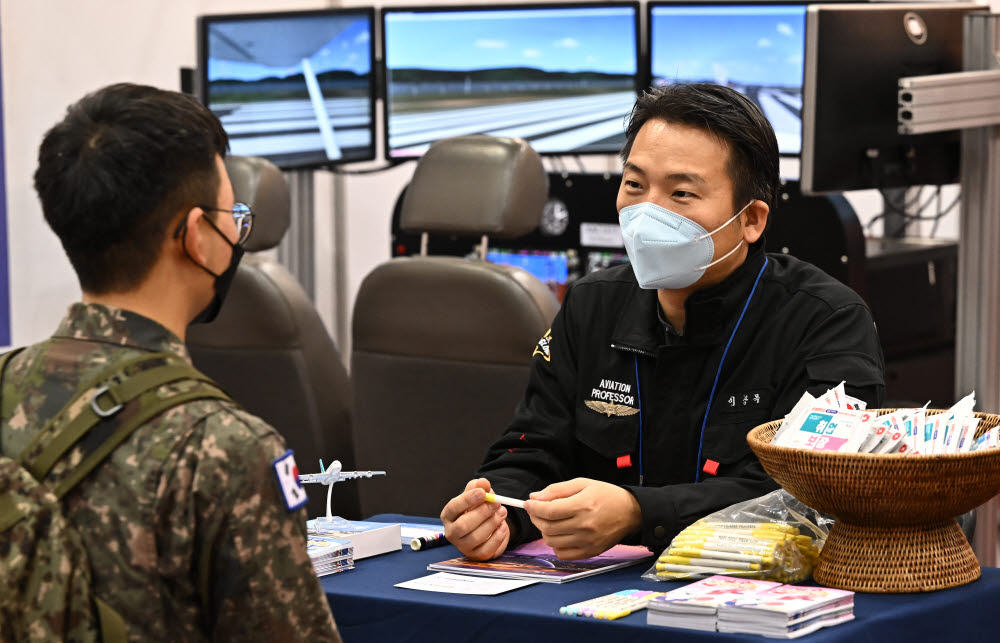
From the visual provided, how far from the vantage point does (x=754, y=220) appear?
2.18 meters

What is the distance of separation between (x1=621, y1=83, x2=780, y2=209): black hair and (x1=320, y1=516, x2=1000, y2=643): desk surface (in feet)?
2.20

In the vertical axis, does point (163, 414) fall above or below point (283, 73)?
below

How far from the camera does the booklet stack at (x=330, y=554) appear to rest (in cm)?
185

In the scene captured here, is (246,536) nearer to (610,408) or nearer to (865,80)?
(610,408)

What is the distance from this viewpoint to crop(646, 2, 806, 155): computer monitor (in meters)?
3.95

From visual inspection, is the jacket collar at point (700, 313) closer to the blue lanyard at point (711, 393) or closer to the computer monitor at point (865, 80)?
the blue lanyard at point (711, 393)

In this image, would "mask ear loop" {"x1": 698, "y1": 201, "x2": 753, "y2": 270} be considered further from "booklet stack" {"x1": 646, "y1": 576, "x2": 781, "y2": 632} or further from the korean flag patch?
the korean flag patch

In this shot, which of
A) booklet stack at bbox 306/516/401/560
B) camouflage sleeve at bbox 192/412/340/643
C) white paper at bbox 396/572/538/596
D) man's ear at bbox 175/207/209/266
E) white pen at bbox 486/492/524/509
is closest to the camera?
camouflage sleeve at bbox 192/412/340/643

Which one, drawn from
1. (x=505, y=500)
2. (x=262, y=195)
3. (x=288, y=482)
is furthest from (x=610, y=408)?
(x=262, y=195)

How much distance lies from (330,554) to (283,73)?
2.98 metres

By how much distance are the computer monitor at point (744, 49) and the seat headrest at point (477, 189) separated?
3.37ft

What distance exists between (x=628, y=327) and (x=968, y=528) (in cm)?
61

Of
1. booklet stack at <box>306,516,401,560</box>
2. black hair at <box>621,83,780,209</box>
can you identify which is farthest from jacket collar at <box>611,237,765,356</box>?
booklet stack at <box>306,516,401,560</box>

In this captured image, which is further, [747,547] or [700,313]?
[700,313]
